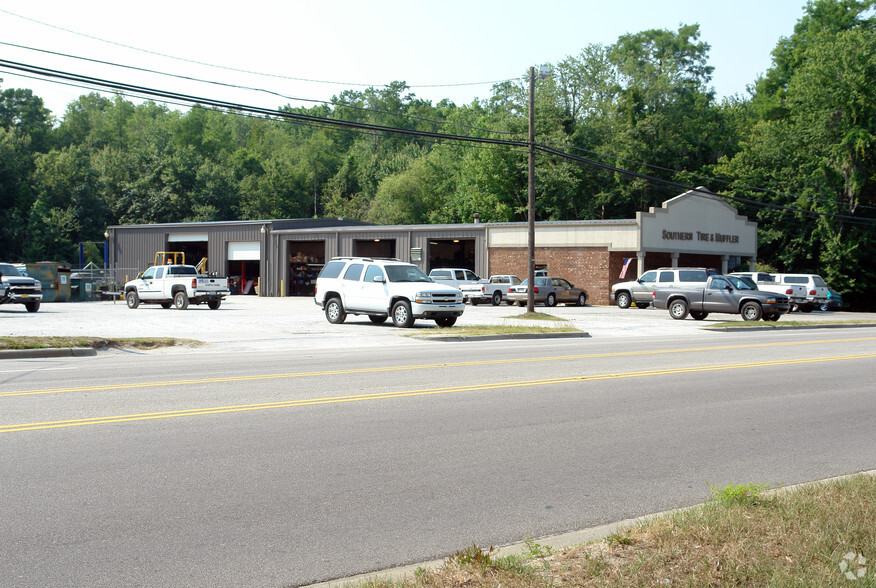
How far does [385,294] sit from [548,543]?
20.6 meters

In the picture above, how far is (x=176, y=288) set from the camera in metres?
36.6

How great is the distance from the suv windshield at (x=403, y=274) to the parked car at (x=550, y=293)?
57.9 feet

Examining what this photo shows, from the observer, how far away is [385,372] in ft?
44.3

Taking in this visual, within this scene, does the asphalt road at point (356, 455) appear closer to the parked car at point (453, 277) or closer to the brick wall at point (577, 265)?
the parked car at point (453, 277)

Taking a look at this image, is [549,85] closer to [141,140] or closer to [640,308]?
[640,308]

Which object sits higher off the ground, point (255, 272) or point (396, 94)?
point (396, 94)

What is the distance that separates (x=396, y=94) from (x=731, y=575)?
128929 mm

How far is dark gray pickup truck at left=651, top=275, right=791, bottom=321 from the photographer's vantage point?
3128 cm

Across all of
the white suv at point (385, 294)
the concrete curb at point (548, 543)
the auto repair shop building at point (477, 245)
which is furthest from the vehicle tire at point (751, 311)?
the concrete curb at point (548, 543)

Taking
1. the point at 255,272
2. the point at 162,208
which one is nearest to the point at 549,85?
the point at 255,272

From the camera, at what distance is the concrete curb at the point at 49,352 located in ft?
53.3

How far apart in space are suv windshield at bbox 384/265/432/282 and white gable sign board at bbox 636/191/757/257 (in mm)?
24240

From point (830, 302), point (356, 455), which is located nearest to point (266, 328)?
point (356, 455)

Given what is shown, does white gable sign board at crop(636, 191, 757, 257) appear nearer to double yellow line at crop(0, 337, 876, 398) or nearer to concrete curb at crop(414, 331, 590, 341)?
concrete curb at crop(414, 331, 590, 341)
